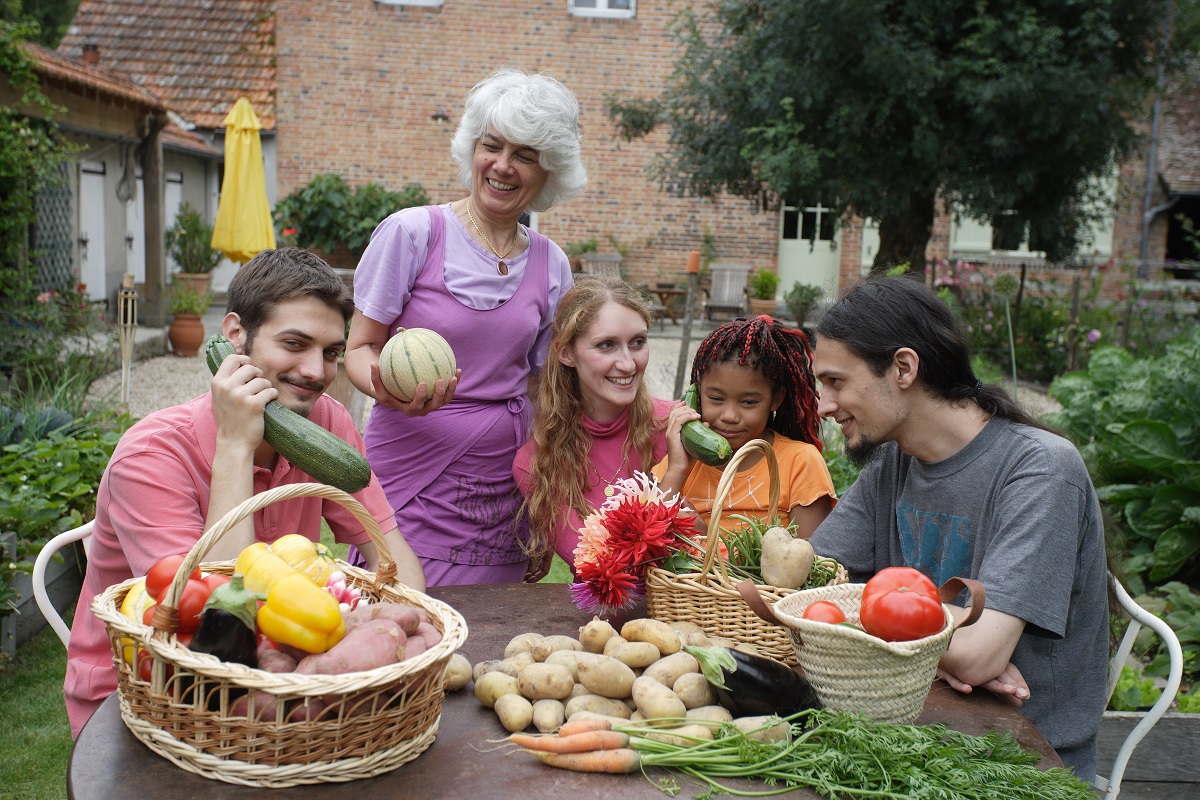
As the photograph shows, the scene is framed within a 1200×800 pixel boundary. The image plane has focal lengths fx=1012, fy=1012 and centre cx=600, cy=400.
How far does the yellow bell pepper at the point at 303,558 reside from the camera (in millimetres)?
1927

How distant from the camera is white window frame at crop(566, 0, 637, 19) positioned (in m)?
17.9

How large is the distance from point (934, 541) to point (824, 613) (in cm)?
73

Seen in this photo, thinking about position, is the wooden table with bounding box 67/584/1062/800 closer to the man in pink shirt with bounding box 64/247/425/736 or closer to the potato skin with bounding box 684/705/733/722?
the potato skin with bounding box 684/705/733/722

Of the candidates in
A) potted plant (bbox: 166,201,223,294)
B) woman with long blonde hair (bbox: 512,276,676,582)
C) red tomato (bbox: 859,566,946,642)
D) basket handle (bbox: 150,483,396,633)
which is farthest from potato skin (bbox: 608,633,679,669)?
potted plant (bbox: 166,201,223,294)

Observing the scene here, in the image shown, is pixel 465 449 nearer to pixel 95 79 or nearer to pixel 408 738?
pixel 408 738

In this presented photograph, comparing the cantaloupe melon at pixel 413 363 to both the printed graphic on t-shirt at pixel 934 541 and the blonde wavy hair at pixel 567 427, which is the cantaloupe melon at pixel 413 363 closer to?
the blonde wavy hair at pixel 567 427

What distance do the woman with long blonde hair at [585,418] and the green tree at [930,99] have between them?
27.8 feet

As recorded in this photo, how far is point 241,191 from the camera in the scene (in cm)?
1304

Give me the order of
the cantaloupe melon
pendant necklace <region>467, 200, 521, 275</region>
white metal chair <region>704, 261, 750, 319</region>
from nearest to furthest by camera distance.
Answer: the cantaloupe melon < pendant necklace <region>467, 200, 521, 275</region> < white metal chair <region>704, 261, 750, 319</region>

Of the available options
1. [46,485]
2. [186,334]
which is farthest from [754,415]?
[186,334]

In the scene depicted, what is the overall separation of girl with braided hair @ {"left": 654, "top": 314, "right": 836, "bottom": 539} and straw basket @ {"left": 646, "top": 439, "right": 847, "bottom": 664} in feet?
2.17

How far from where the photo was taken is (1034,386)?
1242 centimetres

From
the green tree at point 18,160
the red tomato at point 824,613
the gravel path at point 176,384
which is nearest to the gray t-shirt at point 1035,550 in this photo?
the red tomato at point 824,613

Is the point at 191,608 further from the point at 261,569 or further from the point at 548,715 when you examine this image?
the point at 548,715
